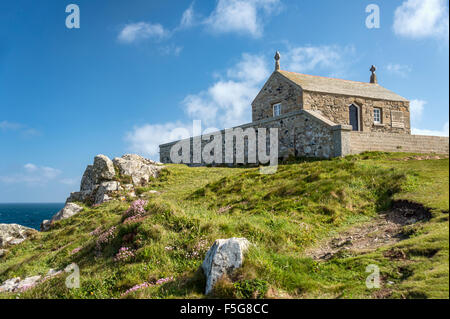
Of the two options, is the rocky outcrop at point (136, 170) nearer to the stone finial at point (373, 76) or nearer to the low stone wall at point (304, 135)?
the low stone wall at point (304, 135)

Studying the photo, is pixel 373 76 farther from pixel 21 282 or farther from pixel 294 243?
pixel 21 282

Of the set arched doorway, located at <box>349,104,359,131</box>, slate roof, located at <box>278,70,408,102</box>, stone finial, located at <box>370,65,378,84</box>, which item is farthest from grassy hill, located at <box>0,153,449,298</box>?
stone finial, located at <box>370,65,378,84</box>

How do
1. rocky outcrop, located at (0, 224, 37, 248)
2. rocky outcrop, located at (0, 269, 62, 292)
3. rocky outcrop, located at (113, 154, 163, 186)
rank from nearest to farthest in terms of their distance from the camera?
rocky outcrop, located at (0, 269, 62, 292) → rocky outcrop, located at (0, 224, 37, 248) → rocky outcrop, located at (113, 154, 163, 186)

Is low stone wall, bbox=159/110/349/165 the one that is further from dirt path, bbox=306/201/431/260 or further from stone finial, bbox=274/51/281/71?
dirt path, bbox=306/201/431/260

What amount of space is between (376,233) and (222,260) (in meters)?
5.03

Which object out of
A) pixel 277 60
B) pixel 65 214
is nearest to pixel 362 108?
pixel 277 60

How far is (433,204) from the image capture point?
352 inches

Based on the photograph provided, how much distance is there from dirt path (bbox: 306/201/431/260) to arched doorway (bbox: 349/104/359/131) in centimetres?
2181

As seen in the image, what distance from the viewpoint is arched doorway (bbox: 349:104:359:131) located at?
→ 30.3 metres

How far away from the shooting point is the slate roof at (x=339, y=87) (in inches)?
1163
